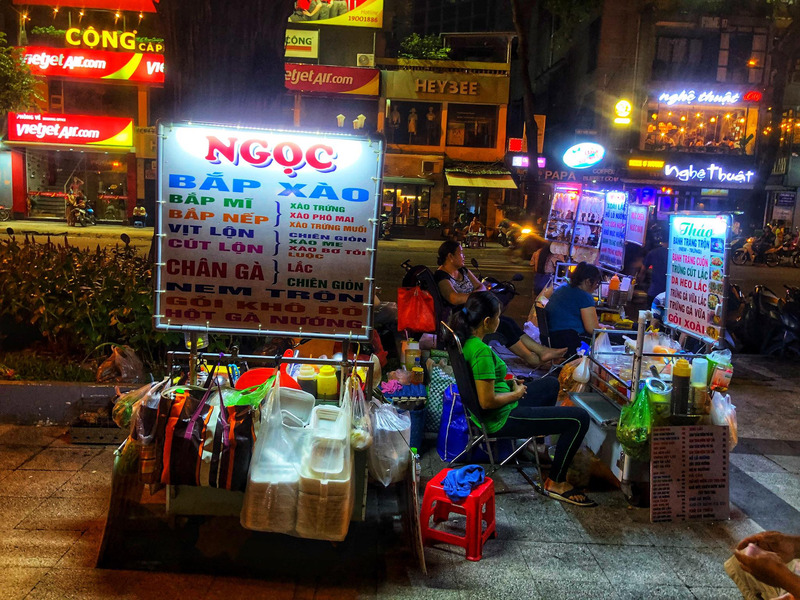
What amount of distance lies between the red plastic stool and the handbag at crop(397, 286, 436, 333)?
2.65m

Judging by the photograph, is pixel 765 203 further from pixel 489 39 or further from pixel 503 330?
pixel 503 330

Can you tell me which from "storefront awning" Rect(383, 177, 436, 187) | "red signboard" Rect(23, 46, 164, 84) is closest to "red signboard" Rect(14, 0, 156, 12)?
"red signboard" Rect(23, 46, 164, 84)

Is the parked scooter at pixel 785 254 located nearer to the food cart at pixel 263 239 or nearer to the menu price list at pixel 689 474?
the menu price list at pixel 689 474

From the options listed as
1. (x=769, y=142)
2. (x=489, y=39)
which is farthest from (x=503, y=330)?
(x=489, y=39)

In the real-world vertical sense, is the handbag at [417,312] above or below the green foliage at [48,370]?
above

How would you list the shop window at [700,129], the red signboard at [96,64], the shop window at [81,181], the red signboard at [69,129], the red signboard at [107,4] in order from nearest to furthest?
the red signboard at [69,129], the red signboard at [96,64], the red signboard at [107,4], the shop window at [700,129], the shop window at [81,181]

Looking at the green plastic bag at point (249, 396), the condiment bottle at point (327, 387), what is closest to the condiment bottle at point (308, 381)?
the condiment bottle at point (327, 387)

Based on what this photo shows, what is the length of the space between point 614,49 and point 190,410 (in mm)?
30203

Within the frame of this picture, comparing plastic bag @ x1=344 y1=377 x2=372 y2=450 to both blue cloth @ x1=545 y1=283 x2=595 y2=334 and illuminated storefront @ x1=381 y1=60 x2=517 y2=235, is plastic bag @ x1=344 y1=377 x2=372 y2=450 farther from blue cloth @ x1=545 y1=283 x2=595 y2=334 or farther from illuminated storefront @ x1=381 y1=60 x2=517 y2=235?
illuminated storefront @ x1=381 y1=60 x2=517 y2=235

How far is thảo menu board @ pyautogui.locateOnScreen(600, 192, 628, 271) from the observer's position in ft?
30.3

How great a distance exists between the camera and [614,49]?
96.2ft

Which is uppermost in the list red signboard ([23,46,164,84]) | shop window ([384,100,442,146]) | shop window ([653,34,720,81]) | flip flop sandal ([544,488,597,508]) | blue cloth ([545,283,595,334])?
shop window ([653,34,720,81])

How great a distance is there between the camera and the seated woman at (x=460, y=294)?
713cm

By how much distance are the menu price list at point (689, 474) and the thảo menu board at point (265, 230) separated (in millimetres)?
2145
